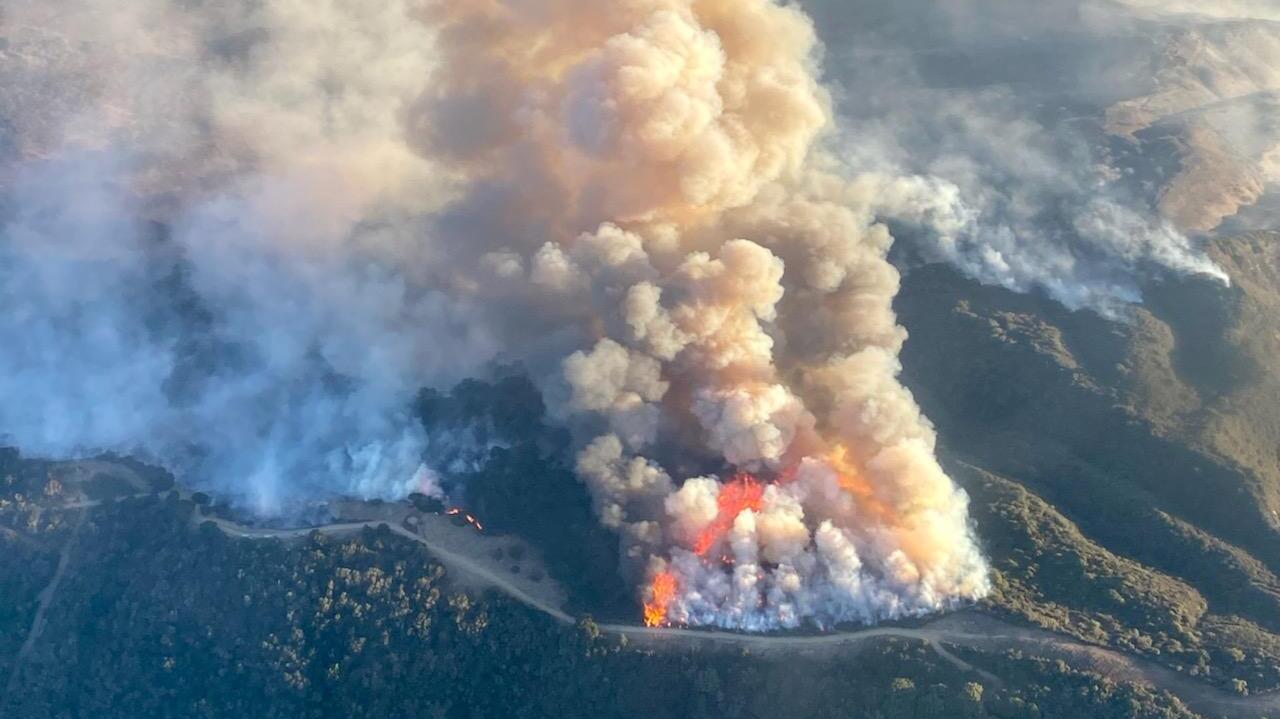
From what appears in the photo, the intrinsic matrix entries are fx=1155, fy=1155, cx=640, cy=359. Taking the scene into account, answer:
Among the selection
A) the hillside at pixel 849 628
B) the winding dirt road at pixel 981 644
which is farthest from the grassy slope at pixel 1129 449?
the winding dirt road at pixel 981 644

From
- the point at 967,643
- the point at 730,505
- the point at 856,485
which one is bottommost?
the point at 730,505

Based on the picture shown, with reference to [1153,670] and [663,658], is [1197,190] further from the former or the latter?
[663,658]

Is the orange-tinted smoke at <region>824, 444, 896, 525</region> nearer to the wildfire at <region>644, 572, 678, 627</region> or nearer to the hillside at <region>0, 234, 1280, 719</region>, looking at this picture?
the hillside at <region>0, 234, 1280, 719</region>

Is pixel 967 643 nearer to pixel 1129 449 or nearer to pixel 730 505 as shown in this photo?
pixel 730 505

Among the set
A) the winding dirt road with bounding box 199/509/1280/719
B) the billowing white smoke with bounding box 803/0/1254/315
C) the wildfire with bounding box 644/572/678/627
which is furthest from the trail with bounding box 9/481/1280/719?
the billowing white smoke with bounding box 803/0/1254/315

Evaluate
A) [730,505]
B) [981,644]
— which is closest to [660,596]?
[730,505]

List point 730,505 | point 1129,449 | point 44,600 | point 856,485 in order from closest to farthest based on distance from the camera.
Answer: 1. point 730,505
2. point 856,485
3. point 1129,449
4. point 44,600
